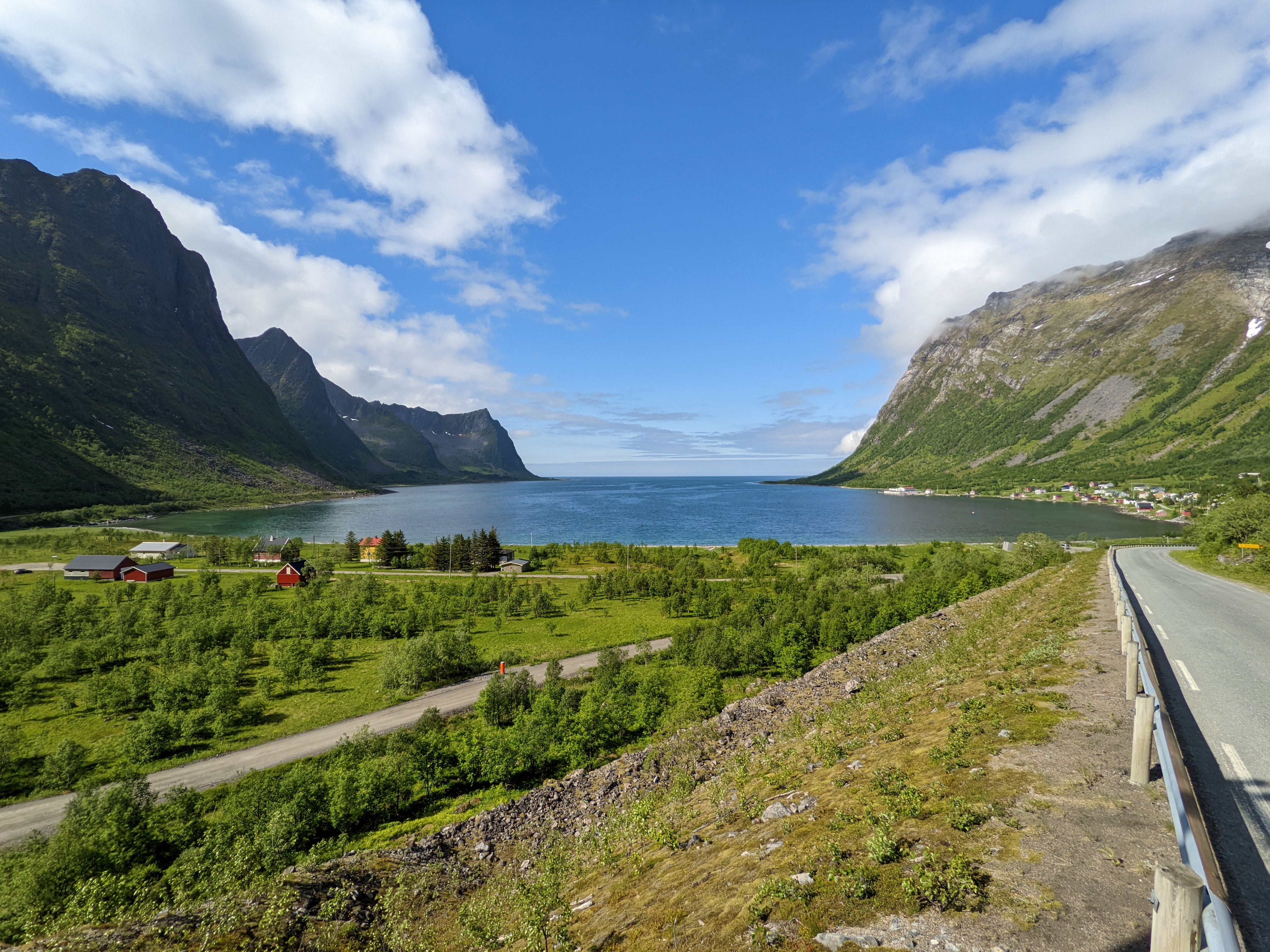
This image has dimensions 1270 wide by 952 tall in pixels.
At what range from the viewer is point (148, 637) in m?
48.8

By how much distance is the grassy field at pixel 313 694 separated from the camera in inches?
1163

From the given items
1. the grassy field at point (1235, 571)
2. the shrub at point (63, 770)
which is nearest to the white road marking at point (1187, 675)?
the grassy field at point (1235, 571)

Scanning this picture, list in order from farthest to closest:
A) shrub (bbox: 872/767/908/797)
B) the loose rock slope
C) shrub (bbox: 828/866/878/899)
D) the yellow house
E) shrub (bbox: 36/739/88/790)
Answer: the yellow house, shrub (bbox: 36/739/88/790), shrub (bbox: 872/767/908/797), shrub (bbox: 828/866/878/899), the loose rock slope

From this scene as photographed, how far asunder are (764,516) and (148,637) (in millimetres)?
174762

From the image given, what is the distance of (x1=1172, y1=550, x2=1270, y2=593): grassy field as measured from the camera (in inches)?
1316

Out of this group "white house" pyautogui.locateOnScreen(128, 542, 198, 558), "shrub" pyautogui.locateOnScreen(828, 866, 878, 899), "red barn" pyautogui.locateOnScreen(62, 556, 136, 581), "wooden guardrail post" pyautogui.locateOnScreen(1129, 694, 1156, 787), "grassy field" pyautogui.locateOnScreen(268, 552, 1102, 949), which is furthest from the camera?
Answer: "white house" pyautogui.locateOnScreen(128, 542, 198, 558)

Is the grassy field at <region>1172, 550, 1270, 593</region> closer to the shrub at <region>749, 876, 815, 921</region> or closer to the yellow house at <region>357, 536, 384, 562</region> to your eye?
the shrub at <region>749, 876, 815, 921</region>

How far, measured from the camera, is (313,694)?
1518 inches

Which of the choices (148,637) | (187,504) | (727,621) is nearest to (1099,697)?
(727,621)

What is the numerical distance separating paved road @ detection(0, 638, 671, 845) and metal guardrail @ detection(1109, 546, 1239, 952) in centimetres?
3558

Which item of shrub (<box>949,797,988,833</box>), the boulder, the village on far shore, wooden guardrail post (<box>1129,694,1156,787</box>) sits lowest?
the boulder

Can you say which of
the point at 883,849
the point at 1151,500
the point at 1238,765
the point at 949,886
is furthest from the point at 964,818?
the point at 1151,500

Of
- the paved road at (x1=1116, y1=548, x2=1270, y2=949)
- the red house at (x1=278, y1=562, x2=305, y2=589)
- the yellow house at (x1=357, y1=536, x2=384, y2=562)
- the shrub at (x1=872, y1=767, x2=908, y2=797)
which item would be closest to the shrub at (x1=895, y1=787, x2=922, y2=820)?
the shrub at (x1=872, y1=767, x2=908, y2=797)

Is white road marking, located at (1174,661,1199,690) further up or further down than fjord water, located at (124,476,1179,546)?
further up
